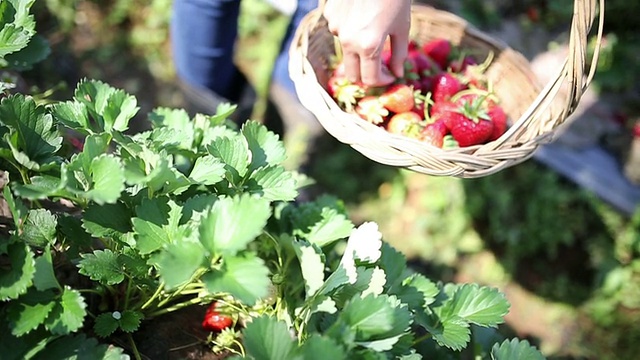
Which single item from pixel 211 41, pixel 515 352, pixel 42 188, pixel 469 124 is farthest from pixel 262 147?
pixel 211 41

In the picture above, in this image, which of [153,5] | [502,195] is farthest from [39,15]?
[502,195]

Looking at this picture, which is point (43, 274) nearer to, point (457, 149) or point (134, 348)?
point (134, 348)

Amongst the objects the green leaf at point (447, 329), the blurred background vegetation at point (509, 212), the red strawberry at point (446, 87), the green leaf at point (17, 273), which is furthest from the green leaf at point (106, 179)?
the blurred background vegetation at point (509, 212)

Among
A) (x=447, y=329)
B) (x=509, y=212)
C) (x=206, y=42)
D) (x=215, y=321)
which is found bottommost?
(x=509, y=212)

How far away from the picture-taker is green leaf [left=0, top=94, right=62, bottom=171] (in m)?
0.83

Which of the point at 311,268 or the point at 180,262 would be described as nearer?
the point at 180,262

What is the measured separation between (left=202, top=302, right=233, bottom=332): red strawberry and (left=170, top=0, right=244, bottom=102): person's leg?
101 cm

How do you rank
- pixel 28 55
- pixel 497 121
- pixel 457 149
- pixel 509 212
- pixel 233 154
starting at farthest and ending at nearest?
pixel 509 212, pixel 497 121, pixel 457 149, pixel 28 55, pixel 233 154

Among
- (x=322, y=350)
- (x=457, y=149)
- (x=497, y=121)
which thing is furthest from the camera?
(x=497, y=121)

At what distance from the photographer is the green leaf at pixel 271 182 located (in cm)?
87

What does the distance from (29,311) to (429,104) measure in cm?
102

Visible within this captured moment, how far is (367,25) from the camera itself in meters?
1.10

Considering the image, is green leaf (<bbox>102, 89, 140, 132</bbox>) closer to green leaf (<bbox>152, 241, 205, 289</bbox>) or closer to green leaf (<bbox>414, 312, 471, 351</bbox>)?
green leaf (<bbox>152, 241, 205, 289</bbox>)

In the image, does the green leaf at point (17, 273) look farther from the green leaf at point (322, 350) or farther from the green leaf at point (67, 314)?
the green leaf at point (322, 350)
